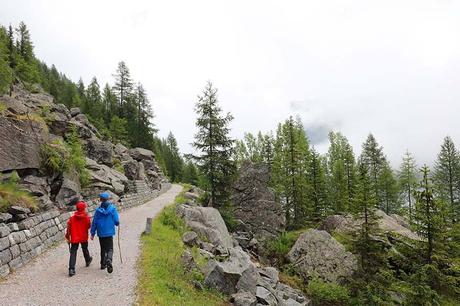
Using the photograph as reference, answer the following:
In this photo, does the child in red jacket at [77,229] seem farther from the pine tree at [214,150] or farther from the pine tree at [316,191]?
the pine tree at [316,191]

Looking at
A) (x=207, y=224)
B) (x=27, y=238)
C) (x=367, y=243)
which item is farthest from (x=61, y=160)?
(x=367, y=243)

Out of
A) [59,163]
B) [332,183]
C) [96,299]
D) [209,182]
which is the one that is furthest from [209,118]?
[332,183]

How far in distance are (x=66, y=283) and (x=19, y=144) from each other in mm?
15599

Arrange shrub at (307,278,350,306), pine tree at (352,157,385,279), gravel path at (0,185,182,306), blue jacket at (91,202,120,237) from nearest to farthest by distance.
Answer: gravel path at (0,185,182,306) < blue jacket at (91,202,120,237) < shrub at (307,278,350,306) < pine tree at (352,157,385,279)

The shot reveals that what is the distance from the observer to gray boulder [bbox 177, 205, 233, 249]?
19.3 meters

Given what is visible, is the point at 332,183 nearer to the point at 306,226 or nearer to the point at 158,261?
the point at 306,226

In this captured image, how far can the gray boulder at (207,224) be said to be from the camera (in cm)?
1932

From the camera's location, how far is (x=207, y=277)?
40.2 feet

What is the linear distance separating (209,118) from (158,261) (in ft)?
57.4

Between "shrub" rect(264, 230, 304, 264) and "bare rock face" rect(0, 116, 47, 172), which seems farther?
"shrub" rect(264, 230, 304, 264)

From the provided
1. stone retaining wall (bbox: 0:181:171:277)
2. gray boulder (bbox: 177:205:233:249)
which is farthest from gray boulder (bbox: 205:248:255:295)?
stone retaining wall (bbox: 0:181:171:277)

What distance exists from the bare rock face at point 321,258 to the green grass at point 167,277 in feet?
41.0

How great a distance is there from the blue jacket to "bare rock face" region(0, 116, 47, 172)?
1337 cm

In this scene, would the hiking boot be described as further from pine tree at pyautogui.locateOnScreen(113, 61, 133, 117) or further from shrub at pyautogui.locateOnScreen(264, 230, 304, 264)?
pine tree at pyautogui.locateOnScreen(113, 61, 133, 117)
